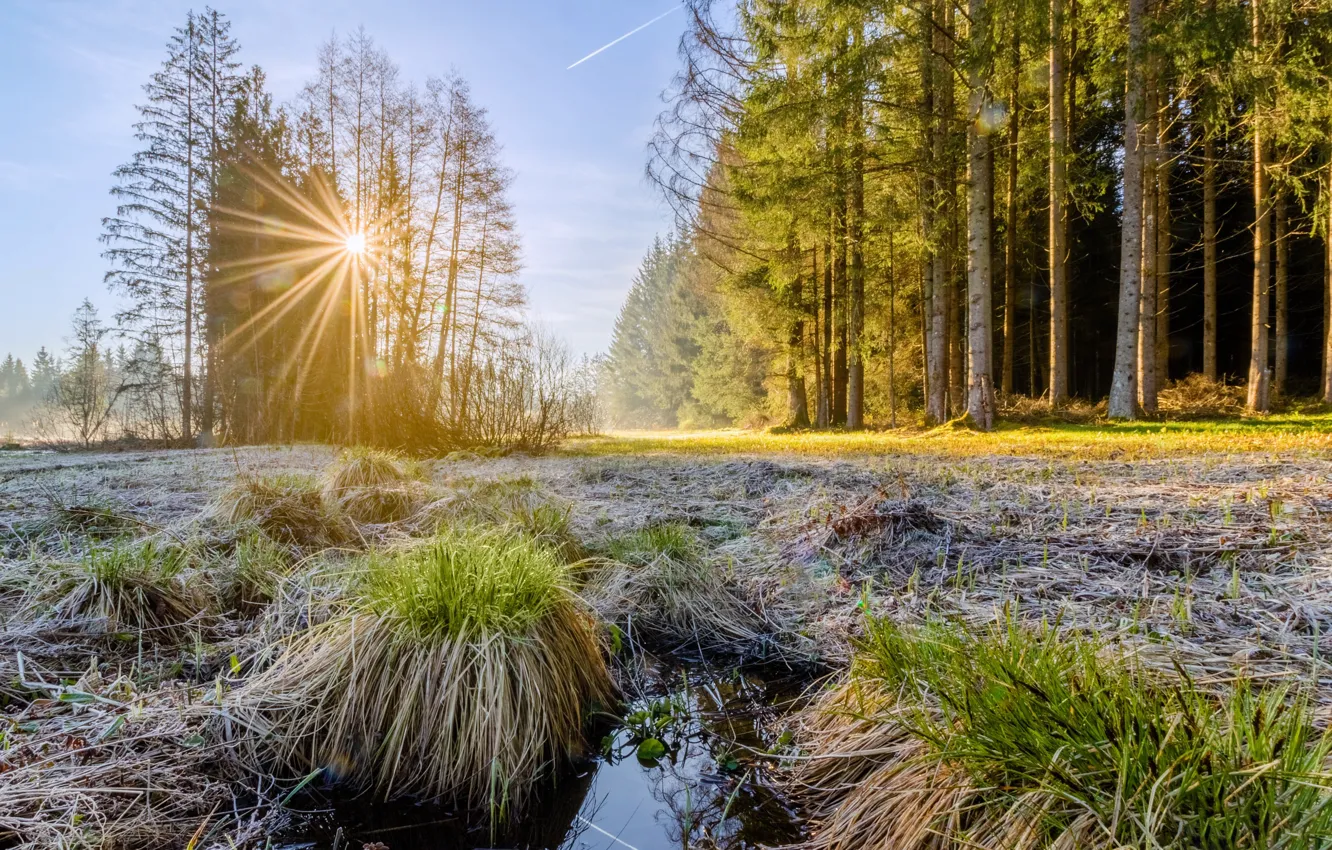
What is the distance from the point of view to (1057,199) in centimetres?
990

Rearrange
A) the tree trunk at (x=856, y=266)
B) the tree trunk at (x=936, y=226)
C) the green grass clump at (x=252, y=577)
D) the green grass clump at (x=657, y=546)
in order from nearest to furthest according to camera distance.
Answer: the green grass clump at (x=252, y=577) → the green grass clump at (x=657, y=546) → the tree trunk at (x=936, y=226) → the tree trunk at (x=856, y=266)

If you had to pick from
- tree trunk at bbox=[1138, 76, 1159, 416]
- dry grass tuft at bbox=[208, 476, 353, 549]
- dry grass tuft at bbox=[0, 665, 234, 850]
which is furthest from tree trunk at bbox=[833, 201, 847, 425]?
dry grass tuft at bbox=[0, 665, 234, 850]

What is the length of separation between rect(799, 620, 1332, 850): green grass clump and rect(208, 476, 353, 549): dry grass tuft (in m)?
3.20

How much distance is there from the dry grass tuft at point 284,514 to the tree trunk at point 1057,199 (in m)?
10.5

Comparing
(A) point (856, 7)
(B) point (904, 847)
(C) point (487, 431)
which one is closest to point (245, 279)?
(C) point (487, 431)

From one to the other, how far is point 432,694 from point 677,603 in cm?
133

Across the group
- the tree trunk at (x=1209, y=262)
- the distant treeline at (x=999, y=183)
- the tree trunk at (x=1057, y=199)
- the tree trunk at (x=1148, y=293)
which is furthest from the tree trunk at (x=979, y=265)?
the tree trunk at (x=1209, y=262)

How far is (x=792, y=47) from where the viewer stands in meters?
11.2

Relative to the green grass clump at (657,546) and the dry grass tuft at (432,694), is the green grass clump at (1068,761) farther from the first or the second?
the green grass clump at (657,546)

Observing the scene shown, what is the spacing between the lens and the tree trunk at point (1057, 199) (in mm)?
9344

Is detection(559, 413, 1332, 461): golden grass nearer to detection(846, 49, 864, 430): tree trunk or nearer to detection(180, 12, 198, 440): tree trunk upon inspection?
detection(846, 49, 864, 430): tree trunk

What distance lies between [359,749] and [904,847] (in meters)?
1.47

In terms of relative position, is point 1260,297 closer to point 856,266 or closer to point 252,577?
point 856,266

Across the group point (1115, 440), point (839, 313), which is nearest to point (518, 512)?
point (1115, 440)
